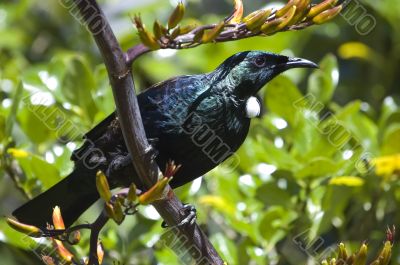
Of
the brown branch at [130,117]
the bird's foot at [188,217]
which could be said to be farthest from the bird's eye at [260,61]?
the brown branch at [130,117]

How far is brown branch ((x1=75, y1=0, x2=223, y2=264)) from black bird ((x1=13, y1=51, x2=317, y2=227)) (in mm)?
321

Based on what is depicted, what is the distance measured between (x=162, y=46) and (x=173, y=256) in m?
1.29

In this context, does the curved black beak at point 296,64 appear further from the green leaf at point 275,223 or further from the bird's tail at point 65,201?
the bird's tail at point 65,201

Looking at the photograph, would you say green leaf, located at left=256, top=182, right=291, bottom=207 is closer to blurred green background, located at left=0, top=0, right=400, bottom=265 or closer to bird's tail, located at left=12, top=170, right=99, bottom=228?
blurred green background, located at left=0, top=0, right=400, bottom=265

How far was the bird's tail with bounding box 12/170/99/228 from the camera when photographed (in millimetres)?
2639

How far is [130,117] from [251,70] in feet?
2.77

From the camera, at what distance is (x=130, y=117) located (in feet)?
5.84

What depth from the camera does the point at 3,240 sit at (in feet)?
9.04

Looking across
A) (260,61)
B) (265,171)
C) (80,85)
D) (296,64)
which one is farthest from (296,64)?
(80,85)

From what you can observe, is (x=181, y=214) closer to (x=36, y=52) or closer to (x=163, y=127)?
(x=163, y=127)

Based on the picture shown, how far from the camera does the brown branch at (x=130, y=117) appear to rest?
1.61 metres

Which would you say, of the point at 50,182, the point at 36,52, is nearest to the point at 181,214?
the point at 50,182

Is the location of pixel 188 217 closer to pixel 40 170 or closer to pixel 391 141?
pixel 40 170

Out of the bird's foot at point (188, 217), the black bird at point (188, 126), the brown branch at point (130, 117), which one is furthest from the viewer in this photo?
the black bird at point (188, 126)
